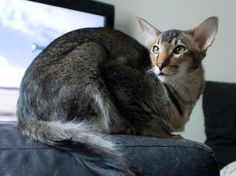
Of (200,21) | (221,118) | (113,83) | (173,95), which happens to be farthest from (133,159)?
(200,21)

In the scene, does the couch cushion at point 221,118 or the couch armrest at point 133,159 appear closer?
the couch armrest at point 133,159

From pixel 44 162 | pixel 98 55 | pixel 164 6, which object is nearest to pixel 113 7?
pixel 164 6

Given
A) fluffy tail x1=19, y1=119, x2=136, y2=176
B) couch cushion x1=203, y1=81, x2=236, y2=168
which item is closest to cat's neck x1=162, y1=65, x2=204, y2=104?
fluffy tail x1=19, y1=119, x2=136, y2=176

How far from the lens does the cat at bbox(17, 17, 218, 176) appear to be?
1021mm

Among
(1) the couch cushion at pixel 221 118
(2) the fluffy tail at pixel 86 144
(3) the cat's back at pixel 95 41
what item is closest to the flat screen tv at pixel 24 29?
(3) the cat's back at pixel 95 41

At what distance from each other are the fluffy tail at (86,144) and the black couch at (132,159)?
1 cm

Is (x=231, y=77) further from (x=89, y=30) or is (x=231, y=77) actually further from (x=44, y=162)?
(x=44, y=162)

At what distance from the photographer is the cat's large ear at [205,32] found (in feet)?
4.13

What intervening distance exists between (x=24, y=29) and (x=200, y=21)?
926 millimetres

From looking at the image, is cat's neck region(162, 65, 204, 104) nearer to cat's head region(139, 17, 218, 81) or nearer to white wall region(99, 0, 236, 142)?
cat's head region(139, 17, 218, 81)

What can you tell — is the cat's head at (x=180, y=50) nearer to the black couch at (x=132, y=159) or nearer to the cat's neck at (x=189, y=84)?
the cat's neck at (x=189, y=84)

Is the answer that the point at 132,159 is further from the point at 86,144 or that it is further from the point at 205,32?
the point at 205,32

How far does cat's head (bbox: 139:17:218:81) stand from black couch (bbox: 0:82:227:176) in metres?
0.51

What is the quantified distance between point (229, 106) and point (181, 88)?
67 cm
